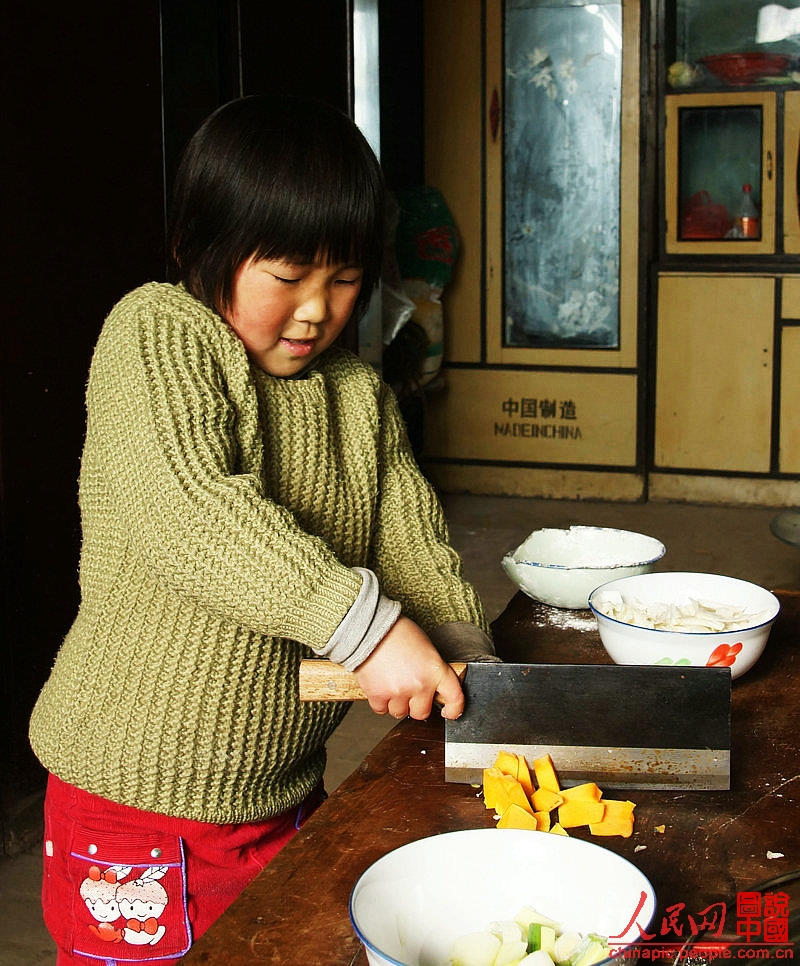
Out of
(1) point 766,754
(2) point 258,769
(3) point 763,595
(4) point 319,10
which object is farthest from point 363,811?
(4) point 319,10

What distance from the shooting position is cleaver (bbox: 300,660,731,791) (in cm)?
104

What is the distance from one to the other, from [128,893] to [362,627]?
0.46 metres

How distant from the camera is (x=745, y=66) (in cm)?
501

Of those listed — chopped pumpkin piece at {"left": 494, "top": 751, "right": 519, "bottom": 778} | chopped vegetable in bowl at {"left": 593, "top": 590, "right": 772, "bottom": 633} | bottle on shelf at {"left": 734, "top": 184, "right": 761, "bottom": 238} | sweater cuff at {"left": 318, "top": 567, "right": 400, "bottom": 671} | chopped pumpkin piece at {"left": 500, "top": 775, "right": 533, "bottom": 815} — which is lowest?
chopped pumpkin piece at {"left": 500, "top": 775, "right": 533, "bottom": 815}

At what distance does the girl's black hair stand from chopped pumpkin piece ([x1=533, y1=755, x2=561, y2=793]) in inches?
20.9

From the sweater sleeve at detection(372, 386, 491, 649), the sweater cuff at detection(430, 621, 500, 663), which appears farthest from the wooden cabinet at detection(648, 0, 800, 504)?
the sweater cuff at detection(430, 621, 500, 663)

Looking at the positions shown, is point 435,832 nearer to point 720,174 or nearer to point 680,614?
point 680,614

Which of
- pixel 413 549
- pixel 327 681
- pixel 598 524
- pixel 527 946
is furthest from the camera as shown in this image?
pixel 598 524

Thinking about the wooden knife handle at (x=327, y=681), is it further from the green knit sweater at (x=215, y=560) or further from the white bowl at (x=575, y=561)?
the white bowl at (x=575, y=561)

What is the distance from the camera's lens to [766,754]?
45.5 inches

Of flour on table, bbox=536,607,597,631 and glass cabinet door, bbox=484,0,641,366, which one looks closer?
flour on table, bbox=536,607,597,631

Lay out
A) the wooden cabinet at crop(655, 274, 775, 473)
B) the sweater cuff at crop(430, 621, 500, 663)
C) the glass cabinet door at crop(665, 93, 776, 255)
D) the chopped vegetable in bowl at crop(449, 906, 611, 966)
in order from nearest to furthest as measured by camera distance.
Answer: the chopped vegetable in bowl at crop(449, 906, 611, 966), the sweater cuff at crop(430, 621, 500, 663), the glass cabinet door at crop(665, 93, 776, 255), the wooden cabinet at crop(655, 274, 775, 473)

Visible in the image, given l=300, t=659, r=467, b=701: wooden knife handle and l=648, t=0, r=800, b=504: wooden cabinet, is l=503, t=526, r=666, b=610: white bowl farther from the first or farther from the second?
l=648, t=0, r=800, b=504: wooden cabinet

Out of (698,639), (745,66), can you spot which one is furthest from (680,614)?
(745,66)
